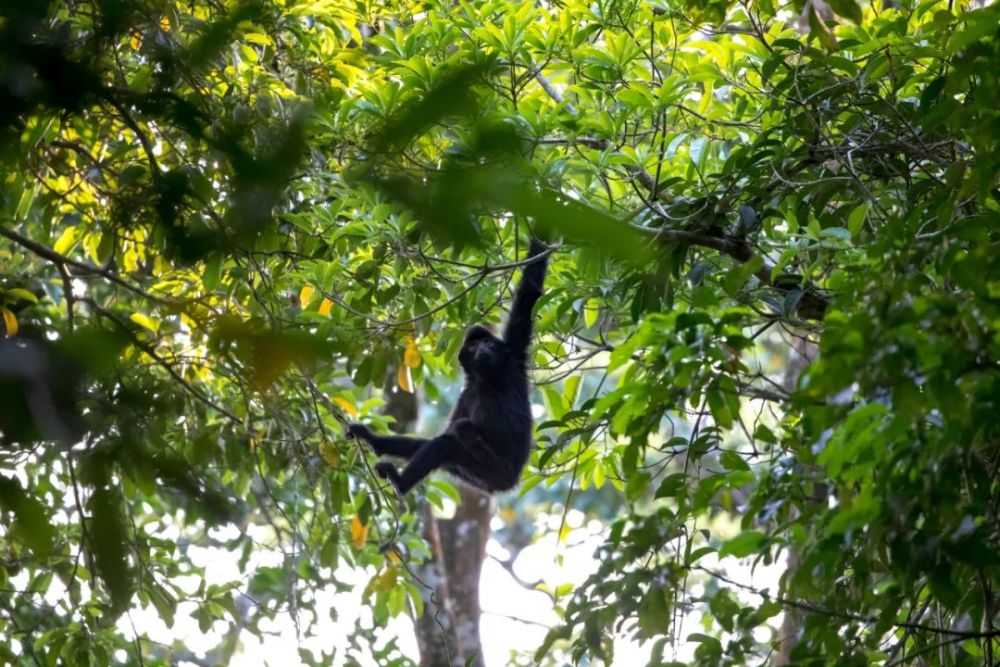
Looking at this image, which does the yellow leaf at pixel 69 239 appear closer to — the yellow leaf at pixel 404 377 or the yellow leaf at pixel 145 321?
the yellow leaf at pixel 145 321

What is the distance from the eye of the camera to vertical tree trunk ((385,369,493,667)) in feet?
34.0

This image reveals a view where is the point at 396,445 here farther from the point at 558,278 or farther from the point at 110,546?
the point at 110,546

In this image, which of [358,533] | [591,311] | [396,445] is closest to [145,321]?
[358,533]

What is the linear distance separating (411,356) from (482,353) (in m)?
1.58

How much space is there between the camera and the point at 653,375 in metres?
3.75

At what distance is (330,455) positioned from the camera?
6.59 m

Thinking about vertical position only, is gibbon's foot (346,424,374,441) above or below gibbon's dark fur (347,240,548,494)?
below

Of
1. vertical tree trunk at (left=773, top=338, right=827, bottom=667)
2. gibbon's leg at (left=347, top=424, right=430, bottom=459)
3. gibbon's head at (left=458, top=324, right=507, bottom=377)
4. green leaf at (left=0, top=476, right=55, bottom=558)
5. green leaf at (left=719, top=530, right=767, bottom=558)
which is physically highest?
gibbon's head at (left=458, top=324, right=507, bottom=377)

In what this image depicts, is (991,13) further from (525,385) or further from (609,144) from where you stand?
(525,385)

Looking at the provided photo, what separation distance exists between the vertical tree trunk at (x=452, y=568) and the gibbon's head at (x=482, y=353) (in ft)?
4.78

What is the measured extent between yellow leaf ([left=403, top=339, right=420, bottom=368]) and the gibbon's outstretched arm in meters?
0.78

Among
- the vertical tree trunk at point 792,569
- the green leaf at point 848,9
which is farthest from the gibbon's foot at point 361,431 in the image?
the green leaf at point 848,9

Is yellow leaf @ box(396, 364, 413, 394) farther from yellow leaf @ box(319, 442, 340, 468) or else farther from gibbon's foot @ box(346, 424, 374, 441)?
yellow leaf @ box(319, 442, 340, 468)

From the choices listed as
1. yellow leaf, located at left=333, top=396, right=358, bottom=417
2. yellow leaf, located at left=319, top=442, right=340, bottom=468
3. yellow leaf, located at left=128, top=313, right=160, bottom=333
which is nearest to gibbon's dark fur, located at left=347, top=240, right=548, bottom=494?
yellow leaf, located at left=333, top=396, right=358, bottom=417
